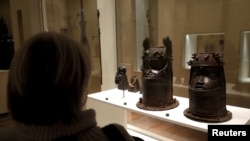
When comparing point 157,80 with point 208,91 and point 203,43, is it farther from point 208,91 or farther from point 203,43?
point 203,43

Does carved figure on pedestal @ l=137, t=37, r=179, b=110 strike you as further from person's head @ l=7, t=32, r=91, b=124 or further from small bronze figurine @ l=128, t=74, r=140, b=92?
person's head @ l=7, t=32, r=91, b=124

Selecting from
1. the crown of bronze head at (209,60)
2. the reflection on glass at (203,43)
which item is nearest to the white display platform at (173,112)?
the crown of bronze head at (209,60)

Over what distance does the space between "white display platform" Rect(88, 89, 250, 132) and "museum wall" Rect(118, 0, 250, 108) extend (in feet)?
1.03

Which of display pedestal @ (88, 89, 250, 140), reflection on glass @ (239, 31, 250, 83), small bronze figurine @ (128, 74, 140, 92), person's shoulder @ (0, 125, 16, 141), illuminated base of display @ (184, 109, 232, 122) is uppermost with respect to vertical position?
reflection on glass @ (239, 31, 250, 83)

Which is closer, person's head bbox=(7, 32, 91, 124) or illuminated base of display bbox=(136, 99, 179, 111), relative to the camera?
person's head bbox=(7, 32, 91, 124)

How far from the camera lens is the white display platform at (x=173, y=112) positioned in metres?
1.14

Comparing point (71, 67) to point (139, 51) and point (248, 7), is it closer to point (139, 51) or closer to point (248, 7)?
point (248, 7)

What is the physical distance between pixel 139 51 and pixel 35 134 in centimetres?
163

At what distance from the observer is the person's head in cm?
58

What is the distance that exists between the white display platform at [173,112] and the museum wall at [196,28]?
0.31 metres

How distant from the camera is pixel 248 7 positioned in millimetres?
1514

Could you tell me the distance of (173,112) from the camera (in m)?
1.32

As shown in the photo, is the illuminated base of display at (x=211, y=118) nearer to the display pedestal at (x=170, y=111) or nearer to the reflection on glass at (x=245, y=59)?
the display pedestal at (x=170, y=111)

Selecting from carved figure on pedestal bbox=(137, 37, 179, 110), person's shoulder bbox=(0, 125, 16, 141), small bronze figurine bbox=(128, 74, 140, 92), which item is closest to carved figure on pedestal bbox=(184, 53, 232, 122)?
carved figure on pedestal bbox=(137, 37, 179, 110)
